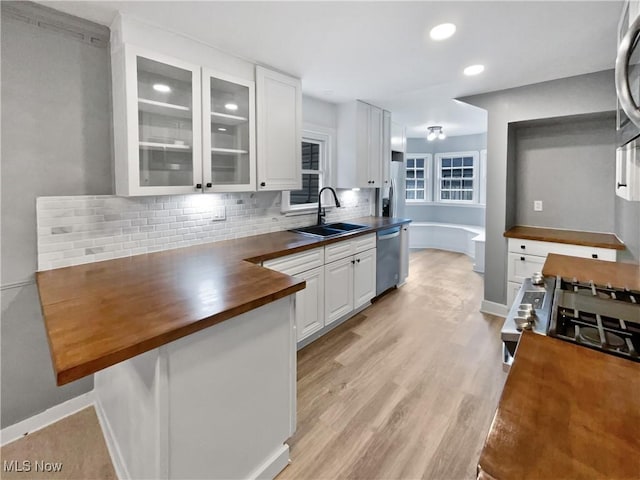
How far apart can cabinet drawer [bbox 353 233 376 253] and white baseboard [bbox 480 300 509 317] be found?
1.41 meters

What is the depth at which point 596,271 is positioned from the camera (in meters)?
1.72

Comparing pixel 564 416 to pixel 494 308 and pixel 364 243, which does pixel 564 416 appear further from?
pixel 494 308

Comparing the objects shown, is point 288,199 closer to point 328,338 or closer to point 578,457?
point 328,338

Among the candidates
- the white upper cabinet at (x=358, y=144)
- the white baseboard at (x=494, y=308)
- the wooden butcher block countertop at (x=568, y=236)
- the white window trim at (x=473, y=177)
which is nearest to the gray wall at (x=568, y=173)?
the wooden butcher block countertop at (x=568, y=236)

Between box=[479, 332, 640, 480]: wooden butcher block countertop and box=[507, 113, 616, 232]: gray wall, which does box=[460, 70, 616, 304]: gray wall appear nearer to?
box=[507, 113, 616, 232]: gray wall

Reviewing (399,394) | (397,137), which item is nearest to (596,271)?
(399,394)

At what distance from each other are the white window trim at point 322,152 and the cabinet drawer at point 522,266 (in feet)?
6.94

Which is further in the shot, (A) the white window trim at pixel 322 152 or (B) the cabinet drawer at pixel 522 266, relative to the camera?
(A) the white window trim at pixel 322 152

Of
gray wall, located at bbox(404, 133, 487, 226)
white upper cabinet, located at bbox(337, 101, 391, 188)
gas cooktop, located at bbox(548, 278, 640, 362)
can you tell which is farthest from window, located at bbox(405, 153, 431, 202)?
gas cooktop, located at bbox(548, 278, 640, 362)

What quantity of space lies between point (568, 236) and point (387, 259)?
72.0 inches

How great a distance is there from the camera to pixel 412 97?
3771 mm

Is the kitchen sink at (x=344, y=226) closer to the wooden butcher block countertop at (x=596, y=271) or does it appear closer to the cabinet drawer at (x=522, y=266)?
the cabinet drawer at (x=522, y=266)

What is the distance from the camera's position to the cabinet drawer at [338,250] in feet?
9.67

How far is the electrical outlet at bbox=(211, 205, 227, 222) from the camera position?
8.85 ft
